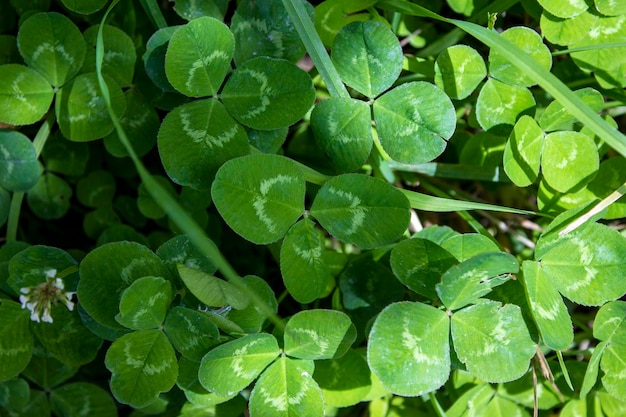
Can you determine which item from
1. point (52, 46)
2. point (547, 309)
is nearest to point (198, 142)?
point (52, 46)

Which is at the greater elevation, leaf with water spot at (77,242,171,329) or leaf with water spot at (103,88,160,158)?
leaf with water spot at (103,88,160,158)

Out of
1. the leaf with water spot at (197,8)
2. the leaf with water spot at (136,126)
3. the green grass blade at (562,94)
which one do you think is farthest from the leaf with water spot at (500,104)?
the leaf with water spot at (136,126)

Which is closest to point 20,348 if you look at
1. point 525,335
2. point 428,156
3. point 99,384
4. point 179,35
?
point 99,384

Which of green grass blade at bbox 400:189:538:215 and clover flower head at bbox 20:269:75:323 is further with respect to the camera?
green grass blade at bbox 400:189:538:215

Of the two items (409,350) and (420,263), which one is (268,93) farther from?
(409,350)

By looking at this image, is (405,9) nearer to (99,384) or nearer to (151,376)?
(151,376)

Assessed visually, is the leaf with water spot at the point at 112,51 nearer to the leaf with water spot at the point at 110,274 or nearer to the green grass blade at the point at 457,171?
the leaf with water spot at the point at 110,274

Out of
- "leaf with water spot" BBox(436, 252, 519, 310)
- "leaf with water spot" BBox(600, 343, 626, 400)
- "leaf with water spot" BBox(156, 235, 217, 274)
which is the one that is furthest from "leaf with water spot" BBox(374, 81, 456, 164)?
"leaf with water spot" BBox(600, 343, 626, 400)

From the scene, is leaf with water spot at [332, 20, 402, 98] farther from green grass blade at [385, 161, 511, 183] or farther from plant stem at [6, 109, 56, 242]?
plant stem at [6, 109, 56, 242]
